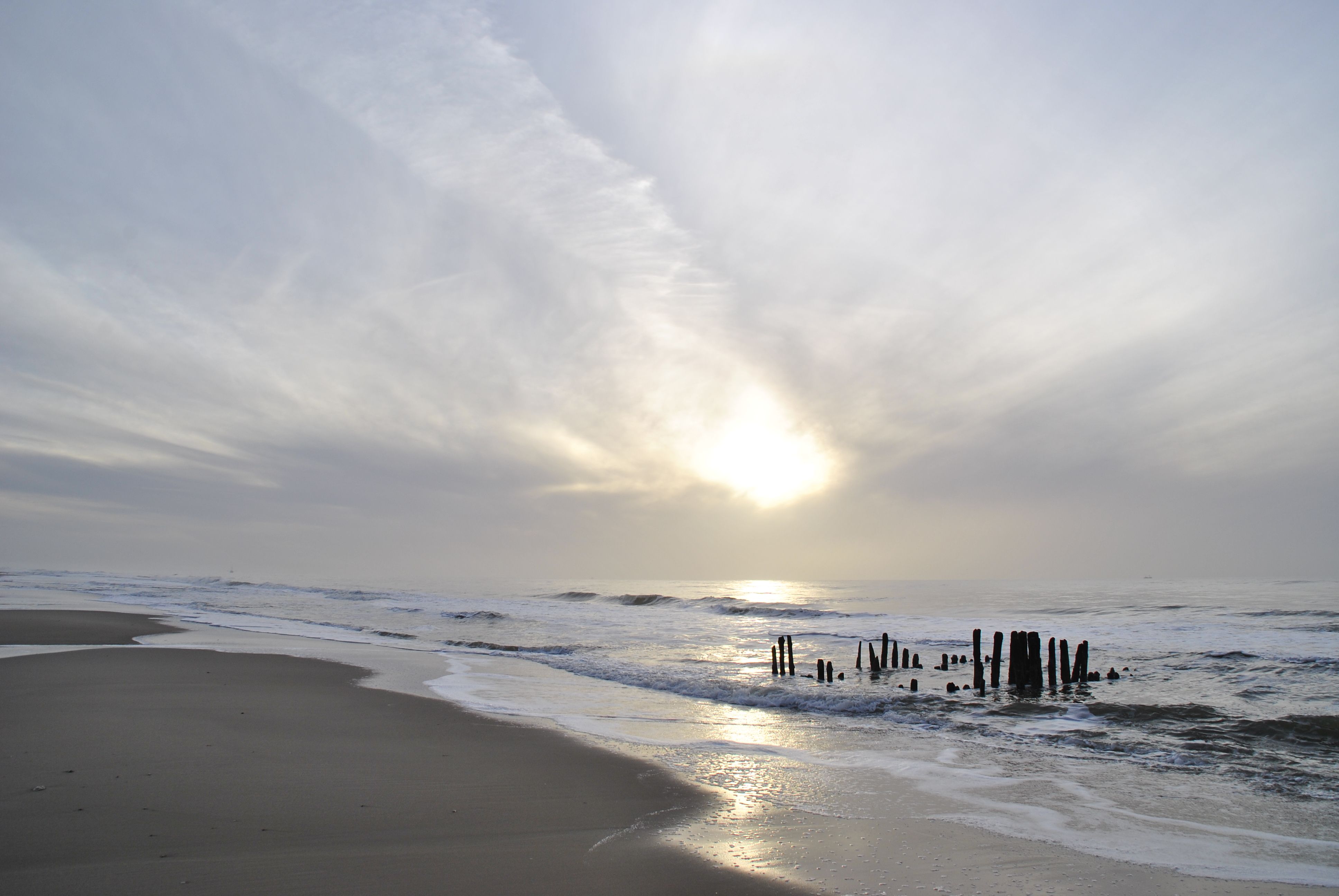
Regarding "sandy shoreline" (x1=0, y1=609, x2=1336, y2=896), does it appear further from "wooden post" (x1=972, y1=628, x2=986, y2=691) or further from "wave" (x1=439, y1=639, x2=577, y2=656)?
"wave" (x1=439, y1=639, x2=577, y2=656)

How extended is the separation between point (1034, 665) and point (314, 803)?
17.5 meters

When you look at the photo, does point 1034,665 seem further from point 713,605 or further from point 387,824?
point 713,605

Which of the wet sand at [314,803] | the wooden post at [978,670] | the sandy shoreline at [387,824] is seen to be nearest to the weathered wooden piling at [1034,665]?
the wooden post at [978,670]

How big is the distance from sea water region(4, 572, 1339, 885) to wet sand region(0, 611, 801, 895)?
3.66 ft

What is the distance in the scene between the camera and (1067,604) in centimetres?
5581

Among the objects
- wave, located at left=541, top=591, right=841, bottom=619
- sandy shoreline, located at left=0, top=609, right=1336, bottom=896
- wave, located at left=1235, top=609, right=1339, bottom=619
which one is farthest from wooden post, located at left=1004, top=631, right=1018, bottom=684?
wave, located at left=541, top=591, right=841, bottom=619

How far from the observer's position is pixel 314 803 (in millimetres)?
6488

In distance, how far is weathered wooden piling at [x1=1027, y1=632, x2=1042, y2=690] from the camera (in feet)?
58.9

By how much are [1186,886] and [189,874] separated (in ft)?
24.0

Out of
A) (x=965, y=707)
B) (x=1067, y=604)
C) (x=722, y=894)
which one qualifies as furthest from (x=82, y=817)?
(x=1067, y=604)

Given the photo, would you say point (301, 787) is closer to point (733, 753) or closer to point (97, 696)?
point (733, 753)

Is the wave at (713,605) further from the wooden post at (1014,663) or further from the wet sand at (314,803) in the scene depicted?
the wet sand at (314,803)

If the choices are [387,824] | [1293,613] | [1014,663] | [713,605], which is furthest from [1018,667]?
[713,605]

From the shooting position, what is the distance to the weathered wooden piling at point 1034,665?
17.9 m
